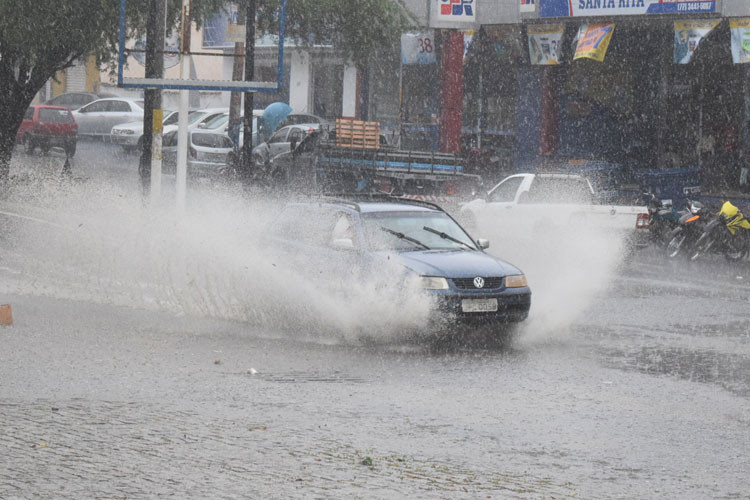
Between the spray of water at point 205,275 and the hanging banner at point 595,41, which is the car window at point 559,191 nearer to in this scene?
the spray of water at point 205,275

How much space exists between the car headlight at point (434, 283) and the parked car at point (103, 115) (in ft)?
96.6

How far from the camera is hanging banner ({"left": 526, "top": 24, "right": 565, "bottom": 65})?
1266 inches

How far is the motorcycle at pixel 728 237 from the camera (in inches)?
854

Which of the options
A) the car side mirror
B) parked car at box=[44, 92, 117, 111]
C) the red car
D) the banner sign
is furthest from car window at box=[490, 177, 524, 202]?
parked car at box=[44, 92, 117, 111]

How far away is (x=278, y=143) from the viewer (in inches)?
1310

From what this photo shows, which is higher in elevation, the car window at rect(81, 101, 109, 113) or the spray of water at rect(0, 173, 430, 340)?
the car window at rect(81, 101, 109, 113)

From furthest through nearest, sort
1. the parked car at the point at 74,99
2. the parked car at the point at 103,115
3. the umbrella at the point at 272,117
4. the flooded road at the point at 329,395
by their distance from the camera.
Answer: the parked car at the point at 74,99 < the parked car at the point at 103,115 < the umbrella at the point at 272,117 < the flooded road at the point at 329,395

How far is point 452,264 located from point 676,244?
1177 cm

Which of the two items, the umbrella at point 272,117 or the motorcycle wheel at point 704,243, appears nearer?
the motorcycle wheel at point 704,243

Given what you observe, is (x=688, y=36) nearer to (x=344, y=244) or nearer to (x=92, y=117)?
(x=344, y=244)

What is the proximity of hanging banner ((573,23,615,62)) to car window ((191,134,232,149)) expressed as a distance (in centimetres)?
970

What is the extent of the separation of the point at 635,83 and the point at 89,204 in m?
20.7

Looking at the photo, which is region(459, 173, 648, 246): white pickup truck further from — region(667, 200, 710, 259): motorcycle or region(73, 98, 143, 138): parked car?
region(73, 98, 143, 138): parked car

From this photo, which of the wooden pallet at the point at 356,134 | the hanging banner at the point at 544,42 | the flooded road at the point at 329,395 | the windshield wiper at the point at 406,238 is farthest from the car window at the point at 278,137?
the windshield wiper at the point at 406,238
